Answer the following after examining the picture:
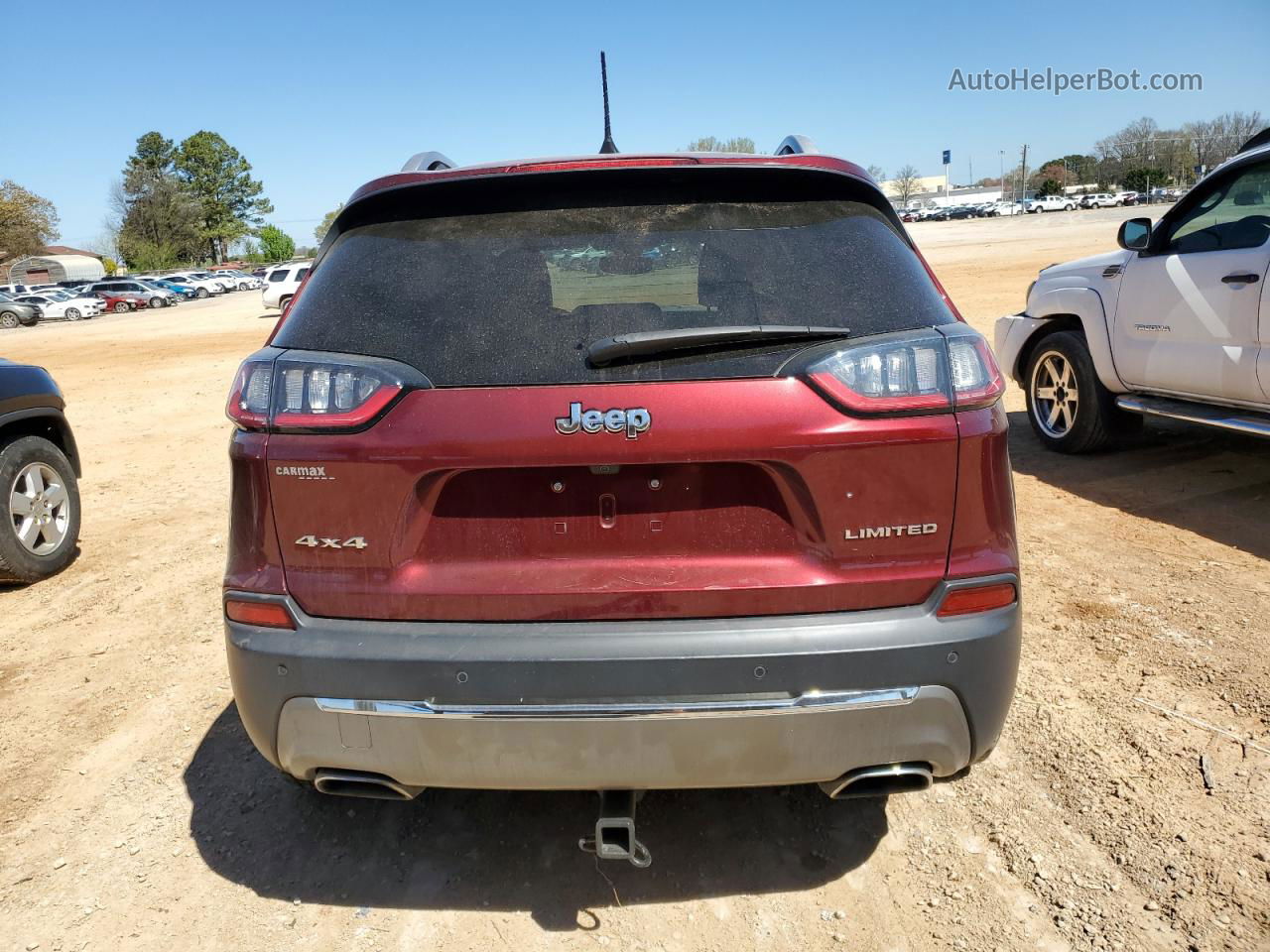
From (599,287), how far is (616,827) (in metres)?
1.35

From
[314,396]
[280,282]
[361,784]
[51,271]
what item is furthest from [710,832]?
[51,271]

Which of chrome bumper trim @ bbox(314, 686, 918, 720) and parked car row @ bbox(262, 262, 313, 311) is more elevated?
parked car row @ bbox(262, 262, 313, 311)

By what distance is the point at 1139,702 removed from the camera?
3.43 meters

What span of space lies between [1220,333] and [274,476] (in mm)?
5398

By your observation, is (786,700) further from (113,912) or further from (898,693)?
(113,912)

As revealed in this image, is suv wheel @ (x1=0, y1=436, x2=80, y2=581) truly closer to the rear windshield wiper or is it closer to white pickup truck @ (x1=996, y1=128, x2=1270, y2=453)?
the rear windshield wiper

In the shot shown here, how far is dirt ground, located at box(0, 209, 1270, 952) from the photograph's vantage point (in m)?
2.47

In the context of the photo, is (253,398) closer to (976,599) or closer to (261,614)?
(261,614)

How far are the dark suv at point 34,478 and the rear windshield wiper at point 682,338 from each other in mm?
4471

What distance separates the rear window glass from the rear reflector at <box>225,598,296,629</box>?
25.1 inches

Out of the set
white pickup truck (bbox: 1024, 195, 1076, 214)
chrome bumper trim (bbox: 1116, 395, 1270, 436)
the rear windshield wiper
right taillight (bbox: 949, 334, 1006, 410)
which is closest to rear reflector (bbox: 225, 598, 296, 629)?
the rear windshield wiper

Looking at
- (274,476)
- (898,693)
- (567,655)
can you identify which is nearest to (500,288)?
(274,476)

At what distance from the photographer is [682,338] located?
2.12 meters

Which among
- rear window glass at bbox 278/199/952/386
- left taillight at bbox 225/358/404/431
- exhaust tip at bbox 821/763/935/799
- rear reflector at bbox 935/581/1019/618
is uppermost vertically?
rear window glass at bbox 278/199/952/386
